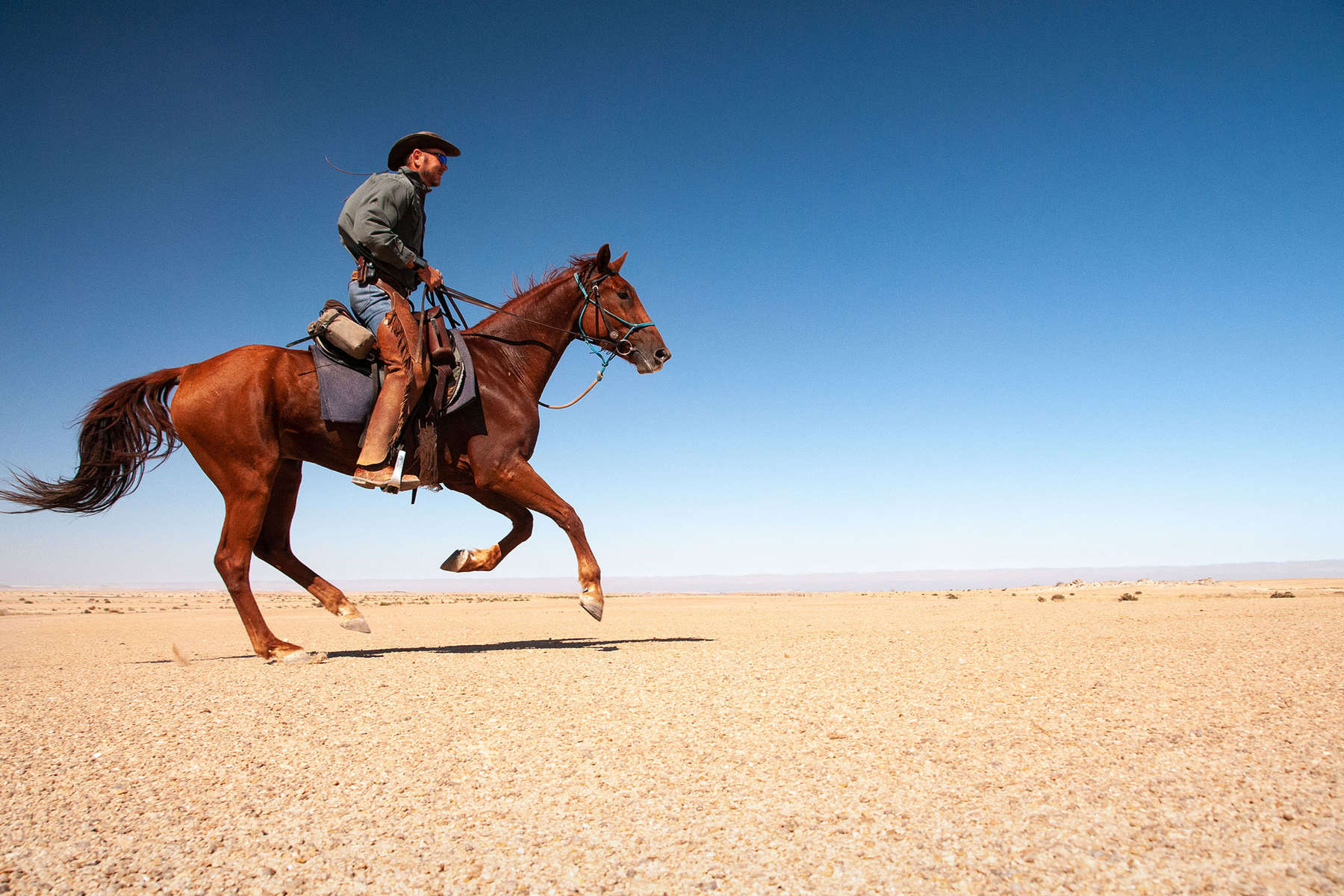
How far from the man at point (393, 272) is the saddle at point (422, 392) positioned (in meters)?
0.16

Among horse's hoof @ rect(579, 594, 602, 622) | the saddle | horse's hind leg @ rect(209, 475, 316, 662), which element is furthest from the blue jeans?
horse's hoof @ rect(579, 594, 602, 622)

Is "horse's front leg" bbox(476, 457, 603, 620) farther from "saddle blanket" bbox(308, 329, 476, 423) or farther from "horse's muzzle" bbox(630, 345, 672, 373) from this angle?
"horse's muzzle" bbox(630, 345, 672, 373)

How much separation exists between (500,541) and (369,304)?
2838 millimetres

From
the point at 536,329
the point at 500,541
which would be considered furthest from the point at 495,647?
the point at 536,329

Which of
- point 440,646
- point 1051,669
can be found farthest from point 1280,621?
point 440,646

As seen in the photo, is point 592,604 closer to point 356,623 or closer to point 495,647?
point 495,647

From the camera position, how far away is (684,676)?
5293mm

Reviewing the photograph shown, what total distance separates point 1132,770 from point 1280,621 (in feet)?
25.7

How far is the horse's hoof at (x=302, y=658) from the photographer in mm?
6711

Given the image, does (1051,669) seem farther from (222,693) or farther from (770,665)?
(222,693)

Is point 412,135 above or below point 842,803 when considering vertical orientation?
above

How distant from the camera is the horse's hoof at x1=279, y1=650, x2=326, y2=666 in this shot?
6.71m

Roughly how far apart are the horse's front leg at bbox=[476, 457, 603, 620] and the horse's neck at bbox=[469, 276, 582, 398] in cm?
122

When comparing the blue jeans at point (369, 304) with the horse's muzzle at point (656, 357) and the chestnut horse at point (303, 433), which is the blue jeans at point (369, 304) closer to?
the chestnut horse at point (303, 433)
